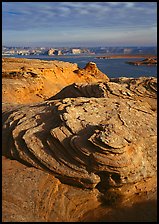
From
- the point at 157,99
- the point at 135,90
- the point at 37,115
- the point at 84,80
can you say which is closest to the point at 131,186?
the point at 37,115

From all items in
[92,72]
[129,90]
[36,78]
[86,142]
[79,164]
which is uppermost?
[92,72]

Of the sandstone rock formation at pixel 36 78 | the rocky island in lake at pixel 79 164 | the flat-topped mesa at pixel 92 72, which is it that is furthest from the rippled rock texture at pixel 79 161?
→ the flat-topped mesa at pixel 92 72

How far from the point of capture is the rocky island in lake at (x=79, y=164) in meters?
7.32

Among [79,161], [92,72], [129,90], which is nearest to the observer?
[79,161]

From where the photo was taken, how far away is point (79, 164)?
7.72m

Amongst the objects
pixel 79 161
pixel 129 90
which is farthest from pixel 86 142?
pixel 129 90

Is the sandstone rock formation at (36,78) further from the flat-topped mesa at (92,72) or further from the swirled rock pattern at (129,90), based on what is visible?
the swirled rock pattern at (129,90)

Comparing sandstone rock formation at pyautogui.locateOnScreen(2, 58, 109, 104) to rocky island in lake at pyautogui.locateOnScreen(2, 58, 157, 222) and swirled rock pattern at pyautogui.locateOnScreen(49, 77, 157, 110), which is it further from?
rocky island in lake at pyautogui.locateOnScreen(2, 58, 157, 222)

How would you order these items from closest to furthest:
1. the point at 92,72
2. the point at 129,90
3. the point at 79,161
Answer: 1. the point at 79,161
2. the point at 129,90
3. the point at 92,72

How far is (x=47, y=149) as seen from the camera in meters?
7.98

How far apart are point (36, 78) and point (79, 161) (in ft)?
39.2

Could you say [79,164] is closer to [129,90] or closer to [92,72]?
[129,90]

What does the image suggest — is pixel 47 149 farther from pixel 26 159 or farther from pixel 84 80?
pixel 84 80

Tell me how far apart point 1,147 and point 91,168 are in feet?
8.39
